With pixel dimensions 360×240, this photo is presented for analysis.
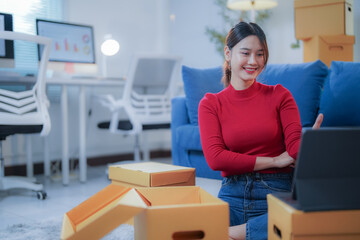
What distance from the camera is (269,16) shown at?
3896mm

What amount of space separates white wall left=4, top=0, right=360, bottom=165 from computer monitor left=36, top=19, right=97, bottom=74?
0.27 meters

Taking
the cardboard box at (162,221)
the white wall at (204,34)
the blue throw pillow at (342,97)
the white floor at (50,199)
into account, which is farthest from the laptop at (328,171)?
the white wall at (204,34)

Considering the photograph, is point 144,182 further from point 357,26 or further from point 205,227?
point 357,26

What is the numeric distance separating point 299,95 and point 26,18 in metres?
2.37

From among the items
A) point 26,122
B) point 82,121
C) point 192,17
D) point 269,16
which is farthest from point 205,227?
point 192,17

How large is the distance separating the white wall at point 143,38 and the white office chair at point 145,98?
19.8 inches

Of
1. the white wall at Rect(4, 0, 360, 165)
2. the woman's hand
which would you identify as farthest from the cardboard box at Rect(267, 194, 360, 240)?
the white wall at Rect(4, 0, 360, 165)

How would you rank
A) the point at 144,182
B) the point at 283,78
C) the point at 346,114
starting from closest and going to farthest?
the point at 144,182 < the point at 346,114 < the point at 283,78

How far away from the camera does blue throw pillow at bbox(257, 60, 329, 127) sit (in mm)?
2115

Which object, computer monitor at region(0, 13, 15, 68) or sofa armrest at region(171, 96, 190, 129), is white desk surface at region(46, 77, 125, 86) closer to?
computer monitor at region(0, 13, 15, 68)

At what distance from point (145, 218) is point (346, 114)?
1305 mm

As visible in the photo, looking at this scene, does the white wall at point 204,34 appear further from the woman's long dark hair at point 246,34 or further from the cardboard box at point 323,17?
the woman's long dark hair at point 246,34

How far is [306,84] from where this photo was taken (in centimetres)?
212

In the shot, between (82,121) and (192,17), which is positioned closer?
(82,121)
